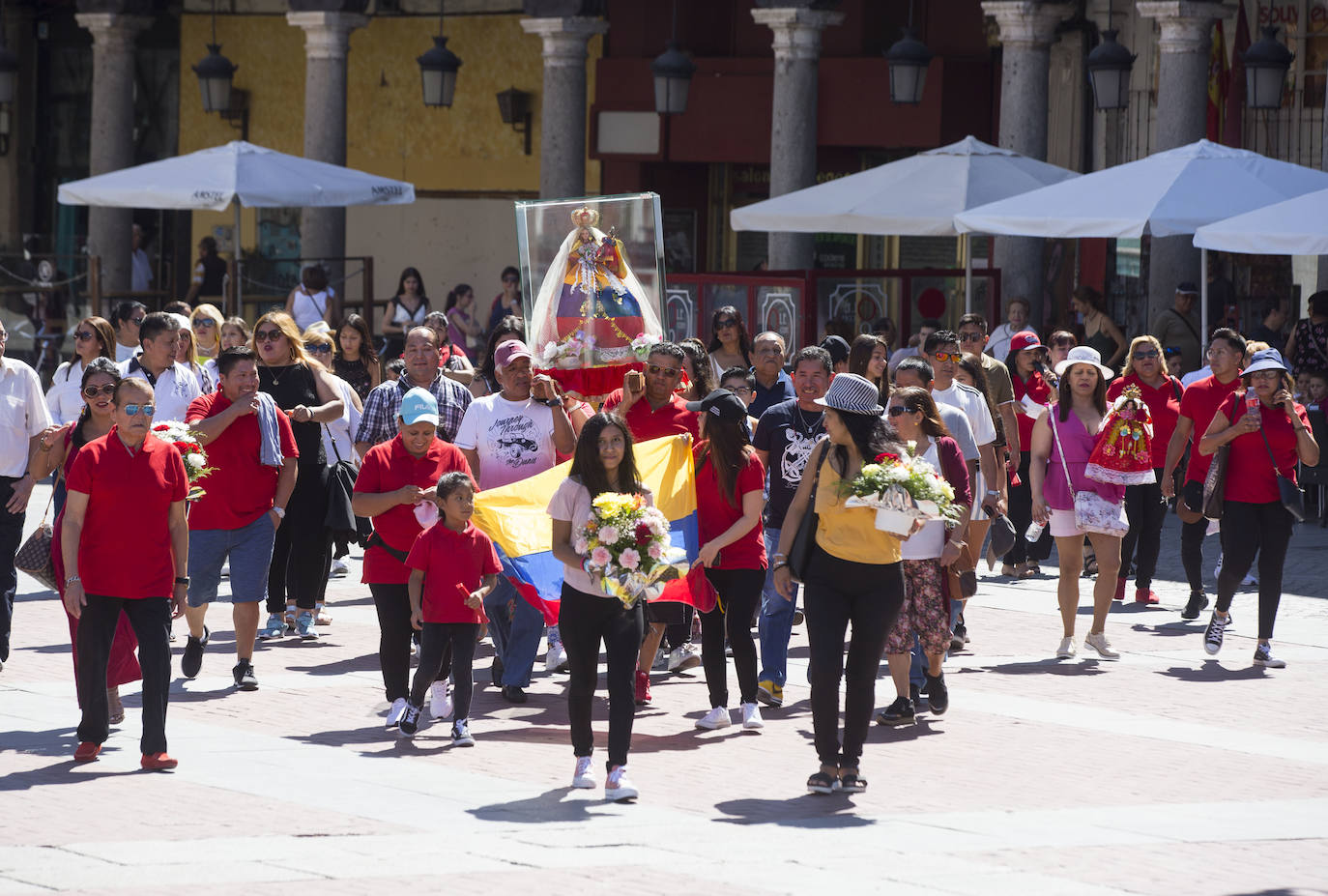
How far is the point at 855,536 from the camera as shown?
854cm

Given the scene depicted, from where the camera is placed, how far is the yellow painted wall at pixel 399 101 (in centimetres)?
2764

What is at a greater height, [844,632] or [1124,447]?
[1124,447]

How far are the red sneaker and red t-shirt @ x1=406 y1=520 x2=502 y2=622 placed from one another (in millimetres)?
1341

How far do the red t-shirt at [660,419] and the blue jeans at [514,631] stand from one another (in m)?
1.01

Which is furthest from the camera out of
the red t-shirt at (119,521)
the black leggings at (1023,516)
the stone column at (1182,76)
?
the stone column at (1182,76)

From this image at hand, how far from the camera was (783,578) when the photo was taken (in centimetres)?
877

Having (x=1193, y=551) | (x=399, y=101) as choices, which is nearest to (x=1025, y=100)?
(x=1193, y=551)

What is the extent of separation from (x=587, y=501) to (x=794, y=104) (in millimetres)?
14518

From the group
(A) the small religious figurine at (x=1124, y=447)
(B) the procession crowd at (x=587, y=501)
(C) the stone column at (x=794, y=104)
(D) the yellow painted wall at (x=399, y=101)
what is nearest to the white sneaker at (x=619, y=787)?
(B) the procession crowd at (x=587, y=501)

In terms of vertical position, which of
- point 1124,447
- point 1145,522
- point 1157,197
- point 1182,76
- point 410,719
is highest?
point 1182,76

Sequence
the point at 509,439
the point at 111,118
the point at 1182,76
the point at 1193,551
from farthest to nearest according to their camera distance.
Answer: the point at 111,118 < the point at 1182,76 < the point at 1193,551 < the point at 509,439

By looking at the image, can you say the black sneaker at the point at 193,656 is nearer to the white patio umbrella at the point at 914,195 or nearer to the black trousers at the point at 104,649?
the black trousers at the point at 104,649

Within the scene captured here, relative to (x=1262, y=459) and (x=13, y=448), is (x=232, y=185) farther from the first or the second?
(x=1262, y=459)

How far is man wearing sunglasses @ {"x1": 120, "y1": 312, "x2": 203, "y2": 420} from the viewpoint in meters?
11.5
